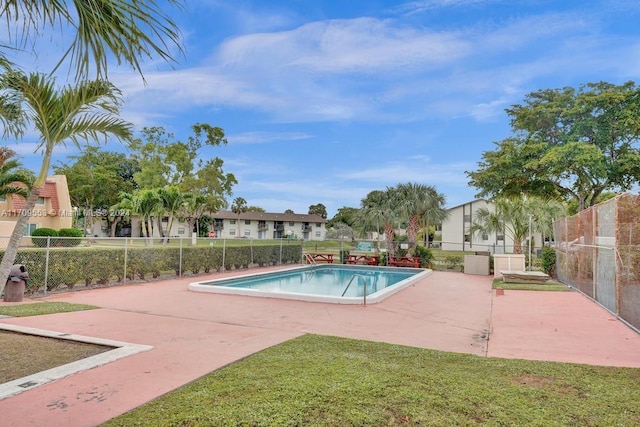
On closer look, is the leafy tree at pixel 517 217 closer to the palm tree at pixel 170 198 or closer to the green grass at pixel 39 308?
the green grass at pixel 39 308

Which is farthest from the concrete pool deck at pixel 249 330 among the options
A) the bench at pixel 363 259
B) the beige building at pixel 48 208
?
the beige building at pixel 48 208

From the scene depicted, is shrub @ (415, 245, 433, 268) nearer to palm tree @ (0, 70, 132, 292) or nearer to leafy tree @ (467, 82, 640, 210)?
leafy tree @ (467, 82, 640, 210)

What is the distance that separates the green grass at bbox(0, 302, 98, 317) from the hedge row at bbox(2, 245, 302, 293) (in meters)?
2.22

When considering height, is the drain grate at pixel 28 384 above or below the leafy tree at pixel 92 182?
below

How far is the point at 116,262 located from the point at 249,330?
26.2 ft

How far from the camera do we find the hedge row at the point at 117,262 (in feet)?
34.6

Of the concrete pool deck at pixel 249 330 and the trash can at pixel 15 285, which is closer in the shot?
the concrete pool deck at pixel 249 330

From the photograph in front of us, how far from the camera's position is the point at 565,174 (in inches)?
706

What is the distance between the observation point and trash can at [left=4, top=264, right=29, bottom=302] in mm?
9273

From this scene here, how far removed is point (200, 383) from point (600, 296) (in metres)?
9.45

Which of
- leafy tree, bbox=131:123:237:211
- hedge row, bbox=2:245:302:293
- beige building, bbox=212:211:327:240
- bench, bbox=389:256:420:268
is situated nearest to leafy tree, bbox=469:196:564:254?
bench, bbox=389:256:420:268

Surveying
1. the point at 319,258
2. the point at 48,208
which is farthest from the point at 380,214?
the point at 48,208

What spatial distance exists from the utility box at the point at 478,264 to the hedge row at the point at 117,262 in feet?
33.8

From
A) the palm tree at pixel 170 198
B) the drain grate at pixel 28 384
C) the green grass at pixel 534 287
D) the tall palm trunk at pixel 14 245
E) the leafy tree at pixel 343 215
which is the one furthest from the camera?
the leafy tree at pixel 343 215
